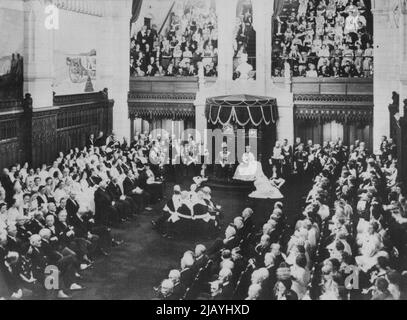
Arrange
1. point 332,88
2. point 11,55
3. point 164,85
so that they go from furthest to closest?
point 164,85 → point 332,88 → point 11,55

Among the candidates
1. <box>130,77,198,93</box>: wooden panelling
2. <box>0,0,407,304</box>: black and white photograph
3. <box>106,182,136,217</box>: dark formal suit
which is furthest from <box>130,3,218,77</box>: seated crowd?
<box>106,182,136,217</box>: dark formal suit

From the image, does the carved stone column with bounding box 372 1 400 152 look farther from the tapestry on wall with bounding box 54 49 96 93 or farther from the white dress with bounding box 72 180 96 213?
the white dress with bounding box 72 180 96 213

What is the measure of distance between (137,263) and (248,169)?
7817mm

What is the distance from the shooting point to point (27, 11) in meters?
17.8

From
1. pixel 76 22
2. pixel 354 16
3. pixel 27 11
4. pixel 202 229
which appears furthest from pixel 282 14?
pixel 202 229

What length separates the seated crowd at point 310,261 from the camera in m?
8.23

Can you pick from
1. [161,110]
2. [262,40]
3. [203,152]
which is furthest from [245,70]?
[203,152]

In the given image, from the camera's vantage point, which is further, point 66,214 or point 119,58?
point 119,58

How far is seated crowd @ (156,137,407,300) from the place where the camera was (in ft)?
27.0

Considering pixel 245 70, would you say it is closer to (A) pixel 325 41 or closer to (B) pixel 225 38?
(B) pixel 225 38

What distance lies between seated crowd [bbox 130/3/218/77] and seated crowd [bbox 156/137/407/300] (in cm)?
1257

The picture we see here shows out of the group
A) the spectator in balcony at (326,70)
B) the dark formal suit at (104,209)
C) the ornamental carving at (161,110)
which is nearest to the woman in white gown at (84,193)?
the dark formal suit at (104,209)

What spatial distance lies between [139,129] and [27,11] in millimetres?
8203

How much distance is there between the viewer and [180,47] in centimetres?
2448
